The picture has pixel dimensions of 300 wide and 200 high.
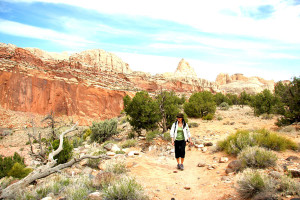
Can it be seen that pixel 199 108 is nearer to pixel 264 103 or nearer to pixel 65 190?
pixel 264 103

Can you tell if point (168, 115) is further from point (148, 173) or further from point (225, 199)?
point (225, 199)

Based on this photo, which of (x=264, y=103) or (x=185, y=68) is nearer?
(x=264, y=103)

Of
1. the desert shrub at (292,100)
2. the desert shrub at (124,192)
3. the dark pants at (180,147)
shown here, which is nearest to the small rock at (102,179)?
the desert shrub at (124,192)

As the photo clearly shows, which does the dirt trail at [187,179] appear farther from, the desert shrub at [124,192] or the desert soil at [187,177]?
the desert shrub at [124,192]

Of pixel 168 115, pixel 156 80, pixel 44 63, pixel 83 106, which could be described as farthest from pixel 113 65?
pixel 168 115

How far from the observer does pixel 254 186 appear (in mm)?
3510

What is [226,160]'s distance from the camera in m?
6.46

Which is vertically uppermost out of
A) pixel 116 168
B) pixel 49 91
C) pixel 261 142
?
pixel 49 91

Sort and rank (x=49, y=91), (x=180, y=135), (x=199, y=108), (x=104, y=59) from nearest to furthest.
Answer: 1. (x=180, y=135)
2. (x=199, y=108)
3. (x=49, y=91)
4. (x=104, y=59)

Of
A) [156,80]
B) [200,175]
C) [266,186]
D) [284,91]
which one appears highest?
[156,80]

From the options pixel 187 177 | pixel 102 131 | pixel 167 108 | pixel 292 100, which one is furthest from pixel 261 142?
pixel 102 131

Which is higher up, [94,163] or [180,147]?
[180,147]

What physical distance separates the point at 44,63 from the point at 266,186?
4512cm

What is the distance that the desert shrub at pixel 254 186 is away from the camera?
338 cm
